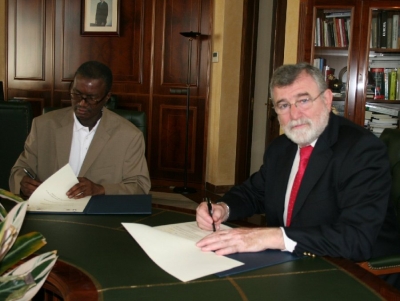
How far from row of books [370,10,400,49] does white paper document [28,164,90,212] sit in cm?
303

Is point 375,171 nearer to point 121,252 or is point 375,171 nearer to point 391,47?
point 121,252

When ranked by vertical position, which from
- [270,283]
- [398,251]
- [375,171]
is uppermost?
[375,171]

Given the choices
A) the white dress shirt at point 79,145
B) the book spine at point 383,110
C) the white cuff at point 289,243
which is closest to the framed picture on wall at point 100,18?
the book spine at point 383,110

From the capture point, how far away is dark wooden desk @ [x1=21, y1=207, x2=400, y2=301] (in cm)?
103

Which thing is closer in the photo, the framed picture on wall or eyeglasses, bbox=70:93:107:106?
eyeglasses, bbox=70:93:107:106

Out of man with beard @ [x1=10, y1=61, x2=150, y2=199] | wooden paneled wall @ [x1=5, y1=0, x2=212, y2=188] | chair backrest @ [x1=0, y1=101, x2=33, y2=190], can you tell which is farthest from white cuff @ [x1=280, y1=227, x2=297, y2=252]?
wooden paneled wall @ [x1=5, y1=0, x2=212, y2=188]

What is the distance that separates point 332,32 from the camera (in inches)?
164

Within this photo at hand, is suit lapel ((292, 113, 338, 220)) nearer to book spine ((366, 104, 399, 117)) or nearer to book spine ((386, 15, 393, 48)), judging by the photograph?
book spine ((366, 104, 399, 117))

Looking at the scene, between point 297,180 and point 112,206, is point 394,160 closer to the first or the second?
point 297,180

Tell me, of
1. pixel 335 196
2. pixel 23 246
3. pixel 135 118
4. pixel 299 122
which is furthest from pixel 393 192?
pixel 23 246

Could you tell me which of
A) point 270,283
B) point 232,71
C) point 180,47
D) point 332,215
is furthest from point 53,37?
point 270,283

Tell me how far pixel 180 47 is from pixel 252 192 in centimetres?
386

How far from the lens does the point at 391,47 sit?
13.4ft

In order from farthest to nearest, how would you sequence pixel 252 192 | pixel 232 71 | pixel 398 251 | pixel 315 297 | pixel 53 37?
pixel 53 37, pixel 232 71, pixel 252 192, pixel 398 251, pixel 315 297
